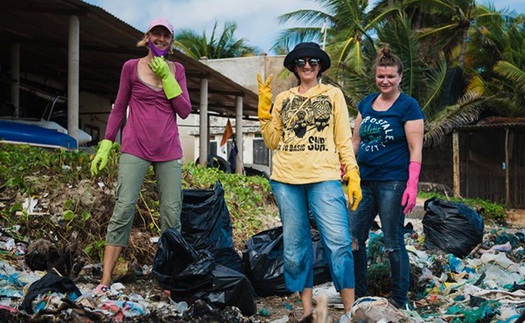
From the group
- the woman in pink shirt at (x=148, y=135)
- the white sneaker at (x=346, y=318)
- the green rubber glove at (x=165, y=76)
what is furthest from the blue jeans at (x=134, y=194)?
the white sneaker at (x=346, y=318)

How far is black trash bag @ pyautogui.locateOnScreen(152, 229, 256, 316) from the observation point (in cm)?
365

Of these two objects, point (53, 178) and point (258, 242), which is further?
point (53, 178)

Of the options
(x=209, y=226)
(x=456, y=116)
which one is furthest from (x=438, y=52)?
(x=209, y=226)

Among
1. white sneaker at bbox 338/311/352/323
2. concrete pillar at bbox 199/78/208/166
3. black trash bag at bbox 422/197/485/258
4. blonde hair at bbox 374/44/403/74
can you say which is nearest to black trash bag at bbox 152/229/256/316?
white sneaker at bbox 338/311/352/323

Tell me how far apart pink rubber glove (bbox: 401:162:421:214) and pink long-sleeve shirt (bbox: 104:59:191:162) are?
1.58m

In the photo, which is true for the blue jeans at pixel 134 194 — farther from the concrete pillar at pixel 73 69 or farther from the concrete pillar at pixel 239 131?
the concrete pillar at pixel 239 131

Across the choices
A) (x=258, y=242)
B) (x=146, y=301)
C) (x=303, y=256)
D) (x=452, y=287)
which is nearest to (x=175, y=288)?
(x=146, y=301)

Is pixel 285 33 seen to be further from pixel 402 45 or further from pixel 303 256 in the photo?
pixel 303 256

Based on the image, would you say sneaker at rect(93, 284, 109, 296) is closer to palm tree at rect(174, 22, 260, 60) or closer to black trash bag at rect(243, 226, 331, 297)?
black trash bag at rect(243, 226, 331, 297)

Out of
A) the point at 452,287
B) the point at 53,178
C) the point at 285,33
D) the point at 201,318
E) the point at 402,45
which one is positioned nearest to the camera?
the point at 201,318

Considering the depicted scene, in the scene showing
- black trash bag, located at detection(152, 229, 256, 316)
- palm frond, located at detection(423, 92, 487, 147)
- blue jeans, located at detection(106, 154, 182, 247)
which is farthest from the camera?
palm frond, located at detection(423, 92, 487, 147)

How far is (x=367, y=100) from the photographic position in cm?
418

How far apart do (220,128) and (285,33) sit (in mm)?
5628

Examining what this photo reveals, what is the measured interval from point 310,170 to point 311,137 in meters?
0.21
